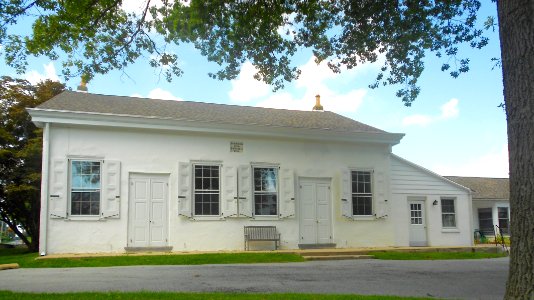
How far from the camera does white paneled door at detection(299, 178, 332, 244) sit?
17234mm

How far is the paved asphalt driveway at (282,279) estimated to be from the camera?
852cm

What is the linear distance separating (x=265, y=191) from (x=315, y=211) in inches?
76.3

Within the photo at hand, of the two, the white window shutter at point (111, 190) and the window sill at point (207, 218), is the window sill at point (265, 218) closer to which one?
the window sill at point (207, 218)

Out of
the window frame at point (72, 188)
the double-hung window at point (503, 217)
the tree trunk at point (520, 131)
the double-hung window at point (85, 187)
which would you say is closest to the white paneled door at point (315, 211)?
the window frame at point (72, 188)

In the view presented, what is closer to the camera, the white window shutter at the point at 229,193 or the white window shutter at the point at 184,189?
the white window shutter at the point at 184,189

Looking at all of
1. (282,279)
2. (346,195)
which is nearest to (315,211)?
(346,195)

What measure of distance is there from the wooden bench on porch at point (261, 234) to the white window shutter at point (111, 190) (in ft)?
13.0

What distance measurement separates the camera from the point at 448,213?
20375 mm

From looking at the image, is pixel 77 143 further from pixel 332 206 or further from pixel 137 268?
pixel 332 206

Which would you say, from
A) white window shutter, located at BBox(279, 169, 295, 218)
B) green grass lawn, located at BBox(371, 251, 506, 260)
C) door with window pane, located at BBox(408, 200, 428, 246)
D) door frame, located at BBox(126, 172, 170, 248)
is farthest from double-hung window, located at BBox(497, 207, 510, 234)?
door frame, located at BBox(126, 172, 170, 248)

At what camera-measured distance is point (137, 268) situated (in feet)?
37.9

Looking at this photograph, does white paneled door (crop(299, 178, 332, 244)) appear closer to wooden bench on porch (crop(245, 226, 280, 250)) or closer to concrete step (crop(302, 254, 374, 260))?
wooden bench on porch (crop(245, 226, 280, 250))

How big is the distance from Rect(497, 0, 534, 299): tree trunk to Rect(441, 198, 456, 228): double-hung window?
15608 millimetres

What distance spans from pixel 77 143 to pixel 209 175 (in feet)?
13.1
